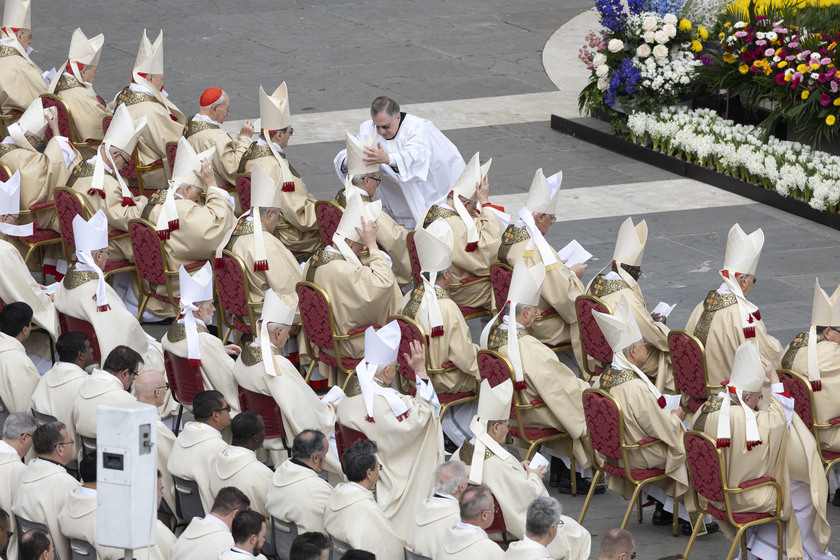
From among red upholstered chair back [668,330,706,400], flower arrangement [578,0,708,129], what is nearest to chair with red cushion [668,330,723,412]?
red upholstered chair back [668,330,706,400]

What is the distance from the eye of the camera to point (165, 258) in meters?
10.2

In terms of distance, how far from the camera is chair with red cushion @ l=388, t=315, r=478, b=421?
850 centimetres

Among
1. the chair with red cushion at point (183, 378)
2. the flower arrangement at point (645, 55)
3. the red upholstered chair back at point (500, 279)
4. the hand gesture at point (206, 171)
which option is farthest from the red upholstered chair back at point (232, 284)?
the flower arrangement at point (645, 55)

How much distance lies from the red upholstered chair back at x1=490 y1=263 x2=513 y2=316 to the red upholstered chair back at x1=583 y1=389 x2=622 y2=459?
5.34 ft

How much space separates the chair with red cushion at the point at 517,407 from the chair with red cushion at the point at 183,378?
5.70 feet

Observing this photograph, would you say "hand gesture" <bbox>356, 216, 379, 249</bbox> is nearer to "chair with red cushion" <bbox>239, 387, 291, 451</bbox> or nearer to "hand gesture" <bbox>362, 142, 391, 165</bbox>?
"hand gesture" <bbox>362, 142, 391, 165</bbox>

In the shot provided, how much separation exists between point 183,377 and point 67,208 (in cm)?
246

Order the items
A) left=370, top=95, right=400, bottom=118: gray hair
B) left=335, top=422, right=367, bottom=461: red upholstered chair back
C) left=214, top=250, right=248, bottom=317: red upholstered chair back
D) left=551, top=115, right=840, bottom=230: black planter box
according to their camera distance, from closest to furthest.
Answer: left=335, top=422, right=367, bottom=461: red upholstered chair back
left=214, top=250, right=248, bottom=317: red upholstered chair back
left=370, top=95, right=400, bottom=118: gray hair
left=551, top=115, right=840, bottom=230: black planter box

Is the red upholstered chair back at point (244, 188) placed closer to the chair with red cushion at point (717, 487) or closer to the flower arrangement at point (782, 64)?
the chair with red cushion at point (717, 487)

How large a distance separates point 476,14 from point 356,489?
45.3ft

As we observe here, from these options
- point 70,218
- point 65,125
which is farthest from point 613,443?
point 65,125

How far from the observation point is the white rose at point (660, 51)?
14.5 meters

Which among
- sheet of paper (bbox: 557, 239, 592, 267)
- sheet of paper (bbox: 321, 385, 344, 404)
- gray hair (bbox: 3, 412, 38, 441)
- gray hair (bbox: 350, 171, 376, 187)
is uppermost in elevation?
gray hair (bbox: 350, 171, 376, 187)

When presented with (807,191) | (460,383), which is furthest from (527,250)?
(807,191)
